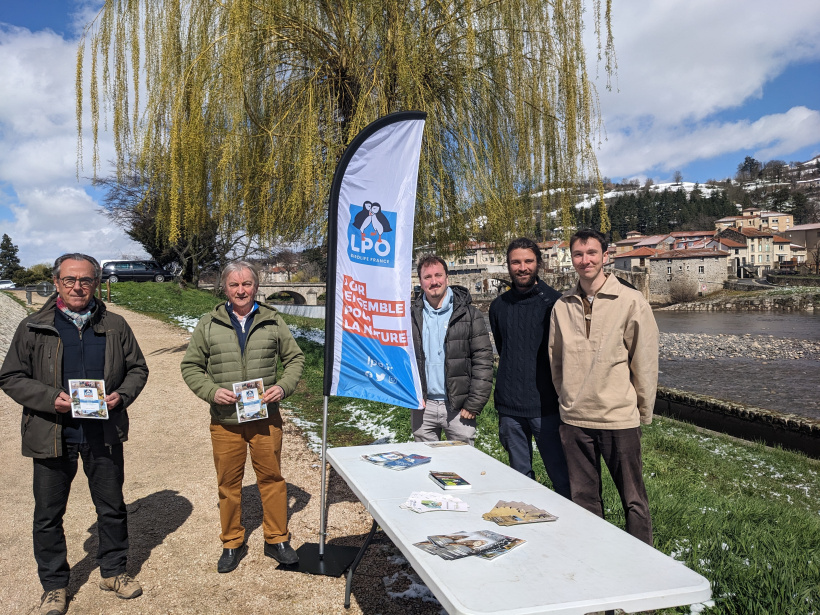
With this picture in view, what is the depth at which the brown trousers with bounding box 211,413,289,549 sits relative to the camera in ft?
11.9

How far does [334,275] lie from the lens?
3703 mm

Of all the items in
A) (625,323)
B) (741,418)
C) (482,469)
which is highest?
(625,323)

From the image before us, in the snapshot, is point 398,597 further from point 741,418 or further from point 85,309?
point 741,418

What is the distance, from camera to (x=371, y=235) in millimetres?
3771

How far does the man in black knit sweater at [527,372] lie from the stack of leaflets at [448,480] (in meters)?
0.81

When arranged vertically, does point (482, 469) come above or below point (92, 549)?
above

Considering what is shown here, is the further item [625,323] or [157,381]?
[157,381]

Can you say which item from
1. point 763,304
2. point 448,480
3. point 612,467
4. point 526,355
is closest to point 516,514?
point 448,480

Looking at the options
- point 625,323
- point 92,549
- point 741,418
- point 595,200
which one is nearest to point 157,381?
point 92,549

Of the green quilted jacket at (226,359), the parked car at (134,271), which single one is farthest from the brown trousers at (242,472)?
the parked car at (134,271)

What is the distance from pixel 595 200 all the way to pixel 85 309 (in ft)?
19.8

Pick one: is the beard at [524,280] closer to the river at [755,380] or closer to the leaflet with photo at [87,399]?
the leaflet with photo at [87,399]

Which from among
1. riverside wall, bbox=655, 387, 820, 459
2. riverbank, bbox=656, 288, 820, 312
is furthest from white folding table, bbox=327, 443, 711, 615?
riverbank, bbox=656, 288, 820, 312

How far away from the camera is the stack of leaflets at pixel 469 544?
2.01 m
